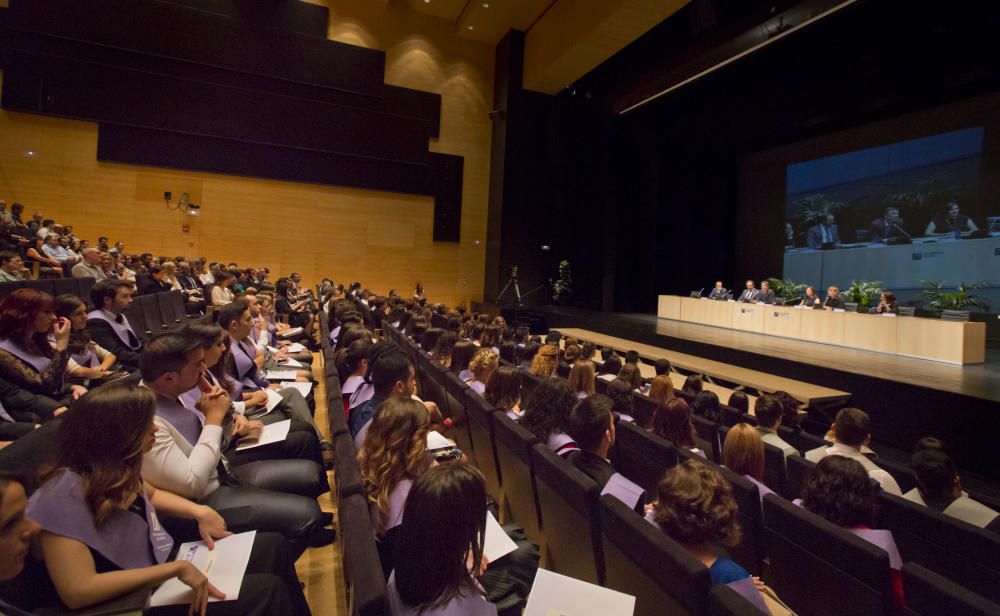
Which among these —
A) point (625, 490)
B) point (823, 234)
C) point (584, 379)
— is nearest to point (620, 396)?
point (584, 379)

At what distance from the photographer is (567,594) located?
1.28 m

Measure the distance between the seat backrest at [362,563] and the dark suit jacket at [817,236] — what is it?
509 inches

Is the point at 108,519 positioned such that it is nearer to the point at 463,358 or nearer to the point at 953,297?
the point at 463,358

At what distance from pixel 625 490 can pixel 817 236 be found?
482 inches

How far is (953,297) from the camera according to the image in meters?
7.45

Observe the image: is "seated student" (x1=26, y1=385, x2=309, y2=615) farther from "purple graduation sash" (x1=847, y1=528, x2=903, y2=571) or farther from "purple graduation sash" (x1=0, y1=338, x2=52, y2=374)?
"purple graduation sash" (x1=0, y1=338, x2=52, y2=374)

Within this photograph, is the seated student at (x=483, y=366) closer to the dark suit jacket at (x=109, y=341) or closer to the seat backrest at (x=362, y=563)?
the seat backrest at (x=362, y=563)

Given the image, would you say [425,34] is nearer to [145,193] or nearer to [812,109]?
[145,193]

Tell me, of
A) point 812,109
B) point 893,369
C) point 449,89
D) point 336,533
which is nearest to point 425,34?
point 449,89

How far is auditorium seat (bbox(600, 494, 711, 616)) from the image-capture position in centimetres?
120

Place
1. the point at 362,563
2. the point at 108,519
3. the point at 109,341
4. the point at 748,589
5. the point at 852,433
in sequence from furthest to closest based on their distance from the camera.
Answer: the point at 109,341, the point at 852,433, the point at 748,589, the point at 108,519, the point at 362,563

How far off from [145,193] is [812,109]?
14.2m

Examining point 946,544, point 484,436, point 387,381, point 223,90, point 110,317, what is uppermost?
point 223,90

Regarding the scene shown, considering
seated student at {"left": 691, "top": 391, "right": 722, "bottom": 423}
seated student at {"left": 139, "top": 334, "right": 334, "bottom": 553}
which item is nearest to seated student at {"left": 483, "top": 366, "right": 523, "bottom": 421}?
seated student at {"left": 139, "top": 334, "right": 334, "bottom": 553}
